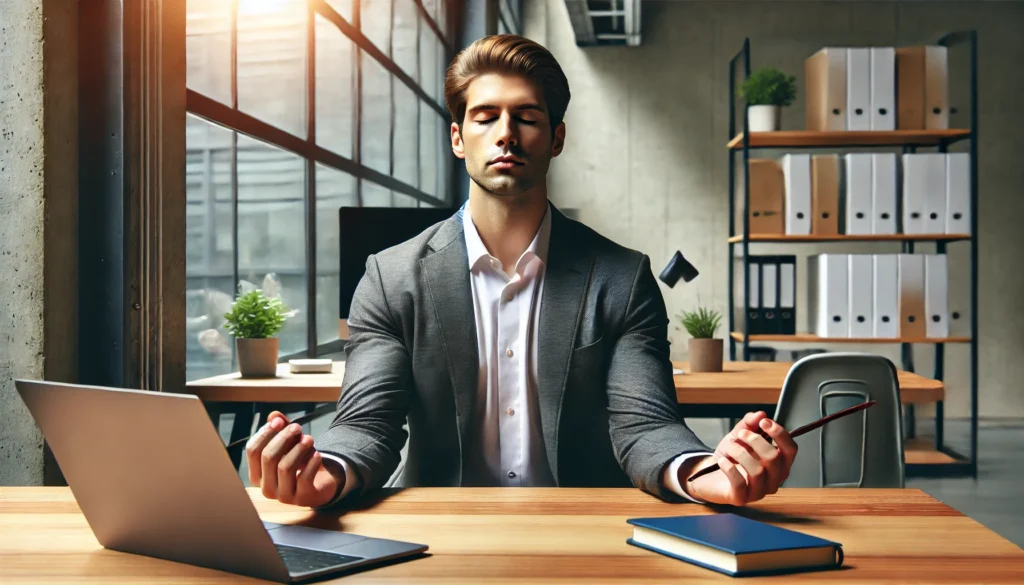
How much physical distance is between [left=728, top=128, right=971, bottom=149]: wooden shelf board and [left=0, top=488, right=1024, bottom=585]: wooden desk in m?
3.43

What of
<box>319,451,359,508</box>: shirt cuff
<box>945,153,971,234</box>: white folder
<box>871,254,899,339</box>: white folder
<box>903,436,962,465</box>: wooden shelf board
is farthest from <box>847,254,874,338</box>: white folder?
<box>319,451,359,508</box>: shirt cuff

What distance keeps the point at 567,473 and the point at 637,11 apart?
16.6 ft

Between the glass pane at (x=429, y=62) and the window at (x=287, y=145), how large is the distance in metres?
0.27

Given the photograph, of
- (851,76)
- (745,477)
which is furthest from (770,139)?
(745,477)

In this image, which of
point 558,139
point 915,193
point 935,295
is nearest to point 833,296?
point 935,295

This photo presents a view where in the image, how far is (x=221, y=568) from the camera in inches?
34.1

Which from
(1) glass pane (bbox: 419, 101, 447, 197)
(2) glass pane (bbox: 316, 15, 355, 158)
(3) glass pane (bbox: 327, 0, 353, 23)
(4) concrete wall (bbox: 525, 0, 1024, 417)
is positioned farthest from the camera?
(4) concrete wall (bbox: 525, 0, 1024, 417)

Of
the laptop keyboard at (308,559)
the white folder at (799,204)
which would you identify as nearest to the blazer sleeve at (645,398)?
the laptop keyboard at (308,559)

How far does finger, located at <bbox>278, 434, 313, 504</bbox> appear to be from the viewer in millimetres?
1042

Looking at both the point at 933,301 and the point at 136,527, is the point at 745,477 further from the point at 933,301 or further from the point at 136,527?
the point at 933,301

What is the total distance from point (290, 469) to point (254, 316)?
5.45ft

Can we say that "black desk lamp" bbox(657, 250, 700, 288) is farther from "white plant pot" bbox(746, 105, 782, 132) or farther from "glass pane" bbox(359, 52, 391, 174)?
"glass pane" bbox(359, 52, 391, 174)

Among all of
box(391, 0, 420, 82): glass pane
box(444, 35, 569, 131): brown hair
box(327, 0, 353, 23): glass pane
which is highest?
box(391, 0, 420, 82): glass pane

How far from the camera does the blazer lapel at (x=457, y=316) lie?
59.8 inches
